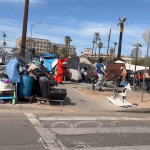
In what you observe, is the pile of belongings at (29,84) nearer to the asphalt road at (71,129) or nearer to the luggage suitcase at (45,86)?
the luggage suitcase at (45,86)

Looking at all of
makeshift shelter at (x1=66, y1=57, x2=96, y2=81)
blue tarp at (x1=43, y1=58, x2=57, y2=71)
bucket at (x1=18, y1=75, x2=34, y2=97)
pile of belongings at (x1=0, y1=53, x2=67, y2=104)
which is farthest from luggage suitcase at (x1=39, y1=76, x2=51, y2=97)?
blue tarp at (x1=43, y1=58, x2=57, y2=71)

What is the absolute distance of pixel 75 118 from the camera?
7.51 m

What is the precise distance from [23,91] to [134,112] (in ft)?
14.5

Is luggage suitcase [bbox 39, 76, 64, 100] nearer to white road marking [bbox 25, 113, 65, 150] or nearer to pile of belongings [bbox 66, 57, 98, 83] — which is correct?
white road marking [bbox 25, 113, 65, 150]

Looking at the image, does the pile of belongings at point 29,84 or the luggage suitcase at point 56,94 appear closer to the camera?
the pile of belongings at point 29,84

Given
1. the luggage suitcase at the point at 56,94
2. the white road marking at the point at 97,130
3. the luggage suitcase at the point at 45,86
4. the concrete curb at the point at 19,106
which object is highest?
the luggage suitcase at the point at 45,86

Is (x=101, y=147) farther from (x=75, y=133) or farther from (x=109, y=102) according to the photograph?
(x=109, y=102)

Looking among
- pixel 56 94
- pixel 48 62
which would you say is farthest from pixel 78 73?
pixel 56 94

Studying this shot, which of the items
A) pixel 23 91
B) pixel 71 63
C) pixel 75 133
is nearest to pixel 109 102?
pixel 23 91

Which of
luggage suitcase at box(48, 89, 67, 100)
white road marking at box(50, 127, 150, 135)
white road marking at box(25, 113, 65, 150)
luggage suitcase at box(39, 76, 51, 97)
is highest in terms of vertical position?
luggage suitcase at box(39, 76, 51, 97)

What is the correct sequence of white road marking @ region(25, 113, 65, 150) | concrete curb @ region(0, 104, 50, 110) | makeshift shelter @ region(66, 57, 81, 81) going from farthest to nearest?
makeshift shelter @ region(66, 57, 81, 81) → concrete curb @ region(0, 104, 50, 110) → white road marking @ region(25, 113, 65, 150)

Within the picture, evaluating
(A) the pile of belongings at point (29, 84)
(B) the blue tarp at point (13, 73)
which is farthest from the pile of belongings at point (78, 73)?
(B) the blue tarp at point (13, 73)

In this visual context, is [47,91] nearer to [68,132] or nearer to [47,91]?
[47,91]

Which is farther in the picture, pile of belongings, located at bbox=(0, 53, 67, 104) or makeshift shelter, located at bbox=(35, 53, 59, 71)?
makeshift shelter, located at bbox=(35, 53, 59, 71)
